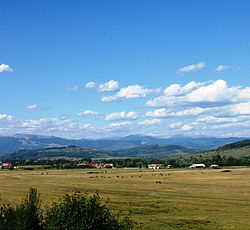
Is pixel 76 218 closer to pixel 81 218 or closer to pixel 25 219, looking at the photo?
pixel 81 218

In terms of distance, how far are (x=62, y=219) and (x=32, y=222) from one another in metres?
5.05

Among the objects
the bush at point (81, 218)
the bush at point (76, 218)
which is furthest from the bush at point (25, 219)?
the bush at point (81, 218)

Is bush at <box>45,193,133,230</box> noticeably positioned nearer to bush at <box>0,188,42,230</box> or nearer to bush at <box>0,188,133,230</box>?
bush at <box>0,188,133,230</box>

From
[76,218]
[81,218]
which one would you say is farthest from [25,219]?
[81,218]

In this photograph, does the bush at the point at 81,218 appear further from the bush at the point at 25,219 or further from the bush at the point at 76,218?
the bush at the point at 25,219

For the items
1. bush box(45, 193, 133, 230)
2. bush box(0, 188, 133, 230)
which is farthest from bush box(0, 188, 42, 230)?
bush box(45, 193, 133, 230)

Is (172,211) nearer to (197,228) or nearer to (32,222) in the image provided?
(197,228)

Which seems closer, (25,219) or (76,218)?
(76,218)

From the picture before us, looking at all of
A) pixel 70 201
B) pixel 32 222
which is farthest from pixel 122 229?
pixel 32 222

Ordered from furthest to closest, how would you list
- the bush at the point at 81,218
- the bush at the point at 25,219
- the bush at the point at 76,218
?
the bush at the point at 25,219, the bush at the point at 76,218, the bush at the point at 81,218

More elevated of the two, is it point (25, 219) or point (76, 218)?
point (76, 218)

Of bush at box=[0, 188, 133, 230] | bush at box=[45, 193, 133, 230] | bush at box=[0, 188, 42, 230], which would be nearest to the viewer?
bush at box=[45, 193, 133, 230]

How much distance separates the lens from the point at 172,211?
6000cm

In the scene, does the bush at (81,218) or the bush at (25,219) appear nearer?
the bush at (81,218)
